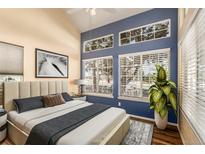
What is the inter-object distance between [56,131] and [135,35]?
356 centimetres

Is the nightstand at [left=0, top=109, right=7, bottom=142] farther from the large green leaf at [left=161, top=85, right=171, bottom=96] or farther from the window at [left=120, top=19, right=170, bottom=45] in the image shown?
the window at [left=120, top=19, right=170, bottom=45]

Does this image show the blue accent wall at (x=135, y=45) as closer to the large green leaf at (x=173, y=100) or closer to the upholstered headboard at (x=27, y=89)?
the large green leaf at (x=173, y=100)

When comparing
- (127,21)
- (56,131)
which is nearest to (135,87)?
(127,21)

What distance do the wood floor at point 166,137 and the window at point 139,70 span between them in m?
1.02

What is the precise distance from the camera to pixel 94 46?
492cm

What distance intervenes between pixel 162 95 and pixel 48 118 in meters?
2.62

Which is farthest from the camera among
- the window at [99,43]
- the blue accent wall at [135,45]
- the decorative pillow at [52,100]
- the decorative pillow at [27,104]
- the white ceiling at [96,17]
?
the window at [99,43]

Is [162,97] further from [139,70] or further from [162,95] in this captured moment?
[139,70]

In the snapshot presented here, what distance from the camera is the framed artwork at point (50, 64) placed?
11.8 ft

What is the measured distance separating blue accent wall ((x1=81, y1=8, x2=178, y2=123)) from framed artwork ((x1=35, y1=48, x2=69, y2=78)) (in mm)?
1138

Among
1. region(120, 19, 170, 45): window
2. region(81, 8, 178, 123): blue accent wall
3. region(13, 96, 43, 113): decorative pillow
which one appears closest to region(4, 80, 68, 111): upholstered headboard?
region(13, 96, 43, 113): decorative pillow

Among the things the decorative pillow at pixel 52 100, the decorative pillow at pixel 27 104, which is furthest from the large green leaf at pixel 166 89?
the decorative pillow at pixel 27 104

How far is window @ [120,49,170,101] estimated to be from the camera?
3506mm
